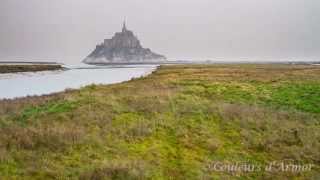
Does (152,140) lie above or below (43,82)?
above

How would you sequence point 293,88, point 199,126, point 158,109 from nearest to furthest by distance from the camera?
point 199,126, point 158,109, point 293,88

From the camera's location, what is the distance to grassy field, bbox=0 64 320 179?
12.4 m

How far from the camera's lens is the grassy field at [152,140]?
12359 mm

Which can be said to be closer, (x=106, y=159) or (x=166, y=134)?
(x=106, y=159)

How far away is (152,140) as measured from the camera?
51.9 feet

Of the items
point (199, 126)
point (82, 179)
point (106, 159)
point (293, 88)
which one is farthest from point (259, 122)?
point (293, 88)

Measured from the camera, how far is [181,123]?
18.4 metres

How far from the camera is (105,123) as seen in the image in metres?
17.2

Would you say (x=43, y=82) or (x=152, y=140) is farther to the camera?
(x=43, y=82)

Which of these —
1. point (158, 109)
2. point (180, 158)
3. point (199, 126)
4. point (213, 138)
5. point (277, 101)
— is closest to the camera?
point (180, 158)

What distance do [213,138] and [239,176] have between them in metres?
3.50

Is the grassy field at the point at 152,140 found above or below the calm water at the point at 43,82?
above

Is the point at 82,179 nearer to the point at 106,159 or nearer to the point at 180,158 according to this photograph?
the point at 106,159

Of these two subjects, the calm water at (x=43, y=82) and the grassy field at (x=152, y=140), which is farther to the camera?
the calm water at (x=43, y=82)
